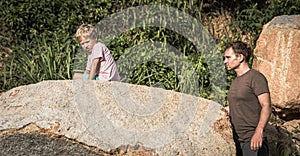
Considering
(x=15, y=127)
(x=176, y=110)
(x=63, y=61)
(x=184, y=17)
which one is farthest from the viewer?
(x=184, y=17)

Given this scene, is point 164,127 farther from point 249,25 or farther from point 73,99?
point 249,25

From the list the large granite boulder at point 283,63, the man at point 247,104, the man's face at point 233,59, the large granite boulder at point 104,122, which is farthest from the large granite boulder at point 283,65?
the large granite boulder at point 104,122

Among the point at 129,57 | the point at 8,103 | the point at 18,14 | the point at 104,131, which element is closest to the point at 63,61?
the point at 129,57

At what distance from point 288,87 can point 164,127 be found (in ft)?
8.51

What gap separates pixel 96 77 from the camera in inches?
186

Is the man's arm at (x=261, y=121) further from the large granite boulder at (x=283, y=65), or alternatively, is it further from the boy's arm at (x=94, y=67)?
the large granite boulder at (x=283, y=65)

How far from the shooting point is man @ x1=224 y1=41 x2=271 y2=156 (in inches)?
145

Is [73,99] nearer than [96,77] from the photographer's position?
Yes

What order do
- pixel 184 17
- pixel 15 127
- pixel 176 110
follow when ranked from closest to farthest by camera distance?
pixel 15 127 < pixel 176 110 < pixel 184 17

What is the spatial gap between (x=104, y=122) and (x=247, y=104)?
1.18m

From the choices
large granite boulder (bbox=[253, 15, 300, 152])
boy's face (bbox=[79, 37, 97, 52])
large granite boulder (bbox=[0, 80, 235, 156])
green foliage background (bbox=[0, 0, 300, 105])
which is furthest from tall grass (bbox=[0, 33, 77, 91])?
large granite boulder (bbox=[253, 15, 300, 152])

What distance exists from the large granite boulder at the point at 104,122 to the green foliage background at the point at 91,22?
230 centimetres

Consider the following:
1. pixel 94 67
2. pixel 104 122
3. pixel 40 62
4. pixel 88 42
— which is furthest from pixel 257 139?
pixel 40 62

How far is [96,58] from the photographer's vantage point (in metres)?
4.62
